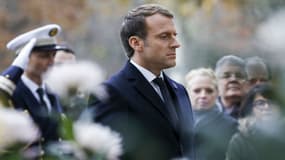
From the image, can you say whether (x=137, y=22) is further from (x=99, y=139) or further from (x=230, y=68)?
(x=99, y=139)

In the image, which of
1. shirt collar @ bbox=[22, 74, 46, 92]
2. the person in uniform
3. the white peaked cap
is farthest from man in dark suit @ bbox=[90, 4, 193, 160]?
the white peaked cap

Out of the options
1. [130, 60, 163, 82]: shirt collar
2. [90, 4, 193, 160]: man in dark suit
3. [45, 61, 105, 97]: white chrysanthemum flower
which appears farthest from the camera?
[130, 60, 163, 82]: shirt collar

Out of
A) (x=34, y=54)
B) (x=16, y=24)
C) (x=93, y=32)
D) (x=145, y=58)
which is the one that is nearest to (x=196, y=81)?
(x=34, y=54)

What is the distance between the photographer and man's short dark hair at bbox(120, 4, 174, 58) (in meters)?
4.31

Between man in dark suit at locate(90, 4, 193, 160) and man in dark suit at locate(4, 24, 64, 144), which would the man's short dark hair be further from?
man in dark suit at locate(4, 24, 64, 144)

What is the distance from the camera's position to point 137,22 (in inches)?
170

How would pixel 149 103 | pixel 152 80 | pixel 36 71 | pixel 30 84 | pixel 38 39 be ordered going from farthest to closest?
pixel 38 39
pixel 36 71
pixel 30 84
pixel 152 80
pixel 149 103

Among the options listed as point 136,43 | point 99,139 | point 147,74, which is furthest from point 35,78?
point 99,139

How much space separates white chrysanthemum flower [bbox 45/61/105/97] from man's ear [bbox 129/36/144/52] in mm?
2716

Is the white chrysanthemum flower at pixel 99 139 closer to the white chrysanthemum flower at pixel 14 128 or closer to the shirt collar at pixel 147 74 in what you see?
the white chrysanthemum flower at pixel 14 128

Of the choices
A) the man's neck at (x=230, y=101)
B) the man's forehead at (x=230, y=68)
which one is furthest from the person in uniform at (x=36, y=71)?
the man's neck at (x=230, y=101)

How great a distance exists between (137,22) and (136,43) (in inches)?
3.8

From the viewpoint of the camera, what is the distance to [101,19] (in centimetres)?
3134

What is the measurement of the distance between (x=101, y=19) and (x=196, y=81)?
986 inches
